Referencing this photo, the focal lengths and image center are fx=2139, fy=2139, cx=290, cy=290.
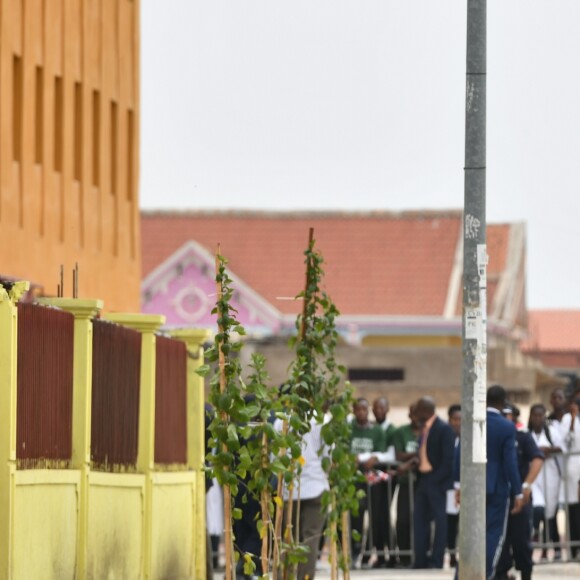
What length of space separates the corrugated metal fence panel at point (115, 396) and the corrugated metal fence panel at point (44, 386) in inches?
26.0

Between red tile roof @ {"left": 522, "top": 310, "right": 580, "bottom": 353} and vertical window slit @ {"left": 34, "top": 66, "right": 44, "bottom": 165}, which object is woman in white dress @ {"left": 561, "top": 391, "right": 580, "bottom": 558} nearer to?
vertical window slit @ {"left": 34, "top": 66, "right": 44, "bottom": 165}

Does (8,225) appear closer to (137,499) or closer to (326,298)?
(137,499)

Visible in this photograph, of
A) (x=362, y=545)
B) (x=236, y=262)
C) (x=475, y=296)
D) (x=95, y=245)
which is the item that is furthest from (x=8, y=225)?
(x=236, y=262)

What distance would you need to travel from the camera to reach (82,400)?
14828 mm

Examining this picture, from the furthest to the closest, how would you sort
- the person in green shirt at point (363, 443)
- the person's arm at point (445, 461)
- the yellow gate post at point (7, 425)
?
the person in green shirt at point (363, 443) → the person's arm at point (445, 461) → the yellow gate post at point (7, 425)

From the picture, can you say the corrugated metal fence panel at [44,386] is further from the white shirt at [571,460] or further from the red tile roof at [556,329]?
the red tile roof at [556,329]

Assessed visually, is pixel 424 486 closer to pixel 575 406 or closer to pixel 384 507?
pixel 384 507

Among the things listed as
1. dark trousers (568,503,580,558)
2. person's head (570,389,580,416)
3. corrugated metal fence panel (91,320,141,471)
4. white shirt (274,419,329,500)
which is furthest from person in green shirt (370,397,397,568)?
corrugated metal fence panel (91,320,141,471)

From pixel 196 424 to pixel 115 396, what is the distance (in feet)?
10.6

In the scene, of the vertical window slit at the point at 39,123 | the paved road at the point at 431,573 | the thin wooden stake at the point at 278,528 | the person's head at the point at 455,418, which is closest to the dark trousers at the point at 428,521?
the paved road at the point at 431,573

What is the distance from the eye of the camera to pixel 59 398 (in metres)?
14.4

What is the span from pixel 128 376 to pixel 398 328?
208 feet

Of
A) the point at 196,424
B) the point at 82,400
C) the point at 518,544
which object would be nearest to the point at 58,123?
the point at 196,424

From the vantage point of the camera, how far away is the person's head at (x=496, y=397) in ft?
59.2
